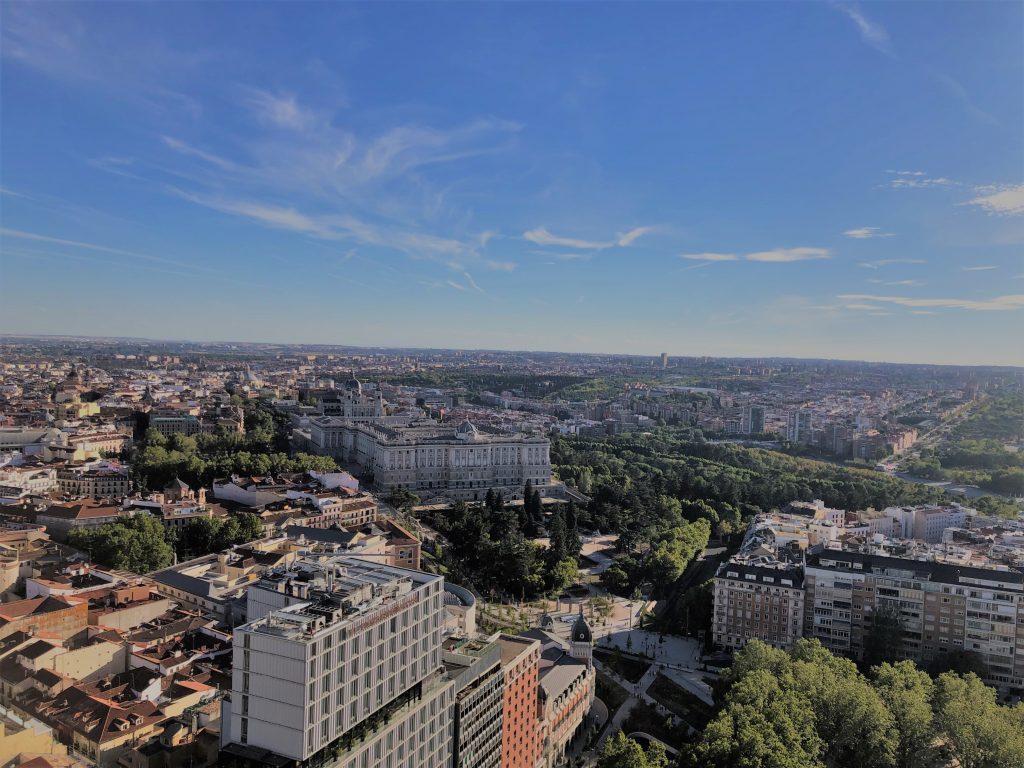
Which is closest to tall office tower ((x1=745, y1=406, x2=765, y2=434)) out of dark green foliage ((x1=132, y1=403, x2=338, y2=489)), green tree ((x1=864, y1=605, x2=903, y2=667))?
dark green foliage ((x1=132, y1=403, x2=338, y2=489))

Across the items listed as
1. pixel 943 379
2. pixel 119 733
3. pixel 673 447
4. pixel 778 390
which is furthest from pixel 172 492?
pixel 778 390

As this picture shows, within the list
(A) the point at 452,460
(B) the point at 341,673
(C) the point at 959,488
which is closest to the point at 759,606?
(B) the point at 341,673

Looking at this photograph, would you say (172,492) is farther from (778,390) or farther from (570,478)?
(778,390)

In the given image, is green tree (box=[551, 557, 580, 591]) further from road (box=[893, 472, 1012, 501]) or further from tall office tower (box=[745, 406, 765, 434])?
tall office tower (box=[745, 406, 765, 434])

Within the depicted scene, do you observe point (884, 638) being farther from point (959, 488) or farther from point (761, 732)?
point (959, 488)

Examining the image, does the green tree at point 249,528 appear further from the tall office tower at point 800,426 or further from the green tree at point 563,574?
the tall office tower at point 800,426

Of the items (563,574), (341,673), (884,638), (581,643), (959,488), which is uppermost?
(341,673)
